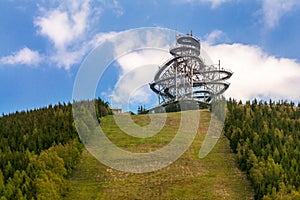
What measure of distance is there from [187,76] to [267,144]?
108ft

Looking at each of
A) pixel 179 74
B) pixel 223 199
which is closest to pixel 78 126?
pixel 223 199

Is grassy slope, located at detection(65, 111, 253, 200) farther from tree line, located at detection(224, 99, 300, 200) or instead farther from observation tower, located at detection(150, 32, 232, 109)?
observation tower, located at detection(150, 32, 232, 109)

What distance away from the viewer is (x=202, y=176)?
39281mm

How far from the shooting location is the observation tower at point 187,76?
72938 mm

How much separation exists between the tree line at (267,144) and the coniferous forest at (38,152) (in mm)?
14361

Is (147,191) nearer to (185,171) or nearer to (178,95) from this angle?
(185,171)

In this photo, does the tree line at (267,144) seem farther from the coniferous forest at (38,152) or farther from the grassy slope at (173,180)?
the coniferous forest at (38,152)

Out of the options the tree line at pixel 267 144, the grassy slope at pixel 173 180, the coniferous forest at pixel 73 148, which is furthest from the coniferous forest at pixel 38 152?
the tree line at pixel 267 144

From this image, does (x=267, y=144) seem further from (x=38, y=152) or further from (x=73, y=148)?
(x=38, y=152)

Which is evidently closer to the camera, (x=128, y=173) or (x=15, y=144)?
(x=128, y=173)

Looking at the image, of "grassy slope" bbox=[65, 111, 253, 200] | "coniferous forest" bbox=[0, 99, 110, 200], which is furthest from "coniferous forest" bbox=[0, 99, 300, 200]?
"grassy slope" bbox=[65, 111, 253, 200]

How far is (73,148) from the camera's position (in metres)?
43.1

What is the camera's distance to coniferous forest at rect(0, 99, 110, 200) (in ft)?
113

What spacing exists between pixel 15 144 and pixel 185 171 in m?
16.8
